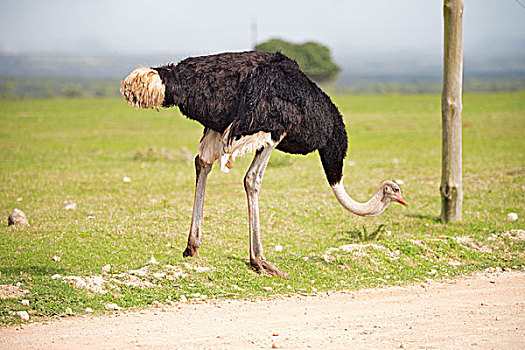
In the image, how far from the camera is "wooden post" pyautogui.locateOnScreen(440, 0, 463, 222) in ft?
33.7

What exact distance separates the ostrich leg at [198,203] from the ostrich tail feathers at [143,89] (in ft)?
3.45

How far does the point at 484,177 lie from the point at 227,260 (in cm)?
882

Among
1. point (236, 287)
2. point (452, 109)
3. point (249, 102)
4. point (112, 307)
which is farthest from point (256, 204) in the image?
point (452, 109)

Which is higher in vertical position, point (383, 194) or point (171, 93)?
point (171, 93)

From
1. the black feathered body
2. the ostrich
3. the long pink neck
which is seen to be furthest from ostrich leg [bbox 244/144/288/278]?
the long pink neck

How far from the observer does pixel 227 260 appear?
301 inches

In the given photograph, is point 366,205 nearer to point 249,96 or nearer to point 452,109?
point 249,96

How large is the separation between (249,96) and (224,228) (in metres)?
3.54

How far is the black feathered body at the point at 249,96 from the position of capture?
270 inches

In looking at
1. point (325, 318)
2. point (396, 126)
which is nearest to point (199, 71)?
point (325, 318)

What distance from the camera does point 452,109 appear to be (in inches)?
407

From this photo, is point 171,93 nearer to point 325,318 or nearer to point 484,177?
point 325,318

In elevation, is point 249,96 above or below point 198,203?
above

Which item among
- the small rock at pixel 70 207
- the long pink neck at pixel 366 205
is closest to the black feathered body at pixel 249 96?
the long pink neck at pixel 366 205
